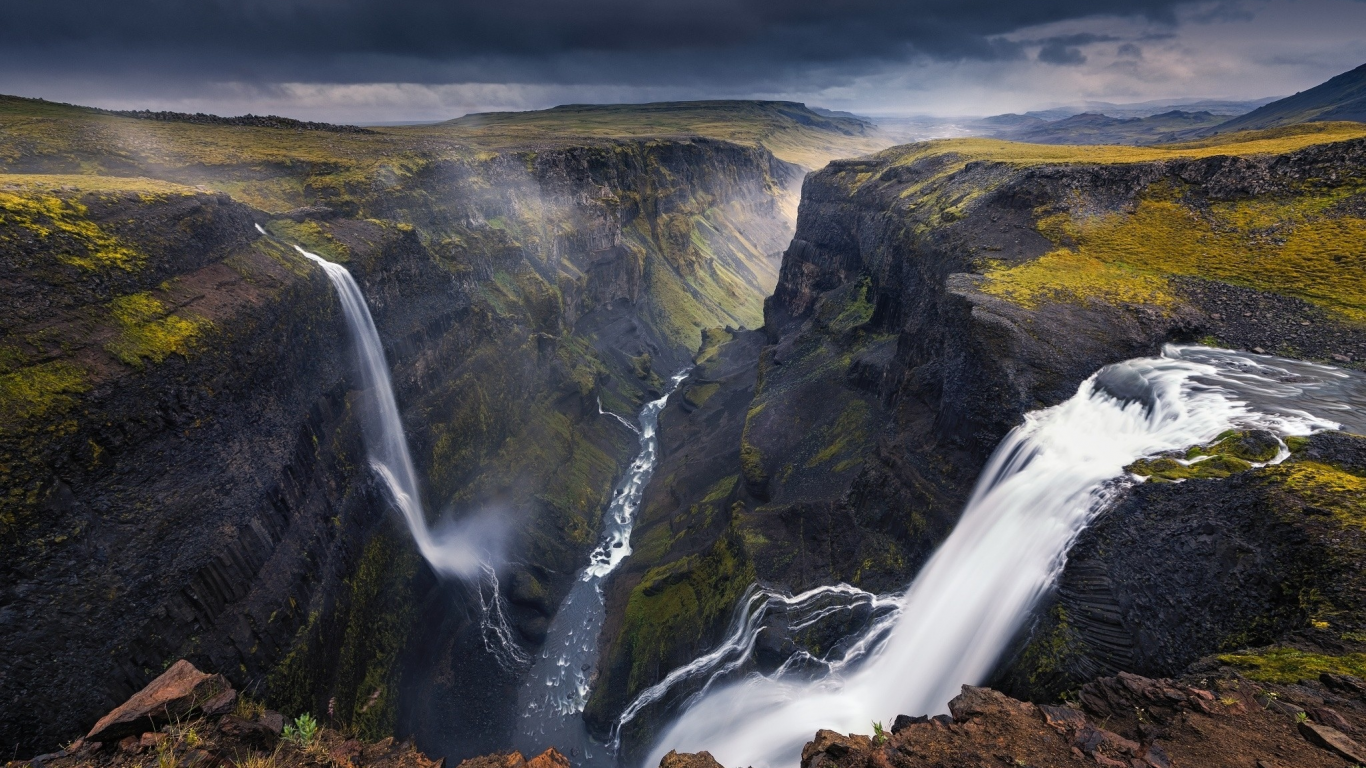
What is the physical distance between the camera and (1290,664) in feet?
37.3

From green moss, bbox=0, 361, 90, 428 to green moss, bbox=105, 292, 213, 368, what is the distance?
1663mm

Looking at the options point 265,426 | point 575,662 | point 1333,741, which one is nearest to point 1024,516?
point 1333,741

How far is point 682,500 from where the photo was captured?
51.3 meters

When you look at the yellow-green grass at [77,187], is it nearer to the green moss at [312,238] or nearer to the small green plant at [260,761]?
the green moss at [312,238]

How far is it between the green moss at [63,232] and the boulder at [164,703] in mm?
18050

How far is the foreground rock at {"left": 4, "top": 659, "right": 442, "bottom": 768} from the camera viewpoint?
10.4 metres

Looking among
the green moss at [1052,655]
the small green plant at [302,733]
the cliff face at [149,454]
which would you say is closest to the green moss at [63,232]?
the cliff face at [149,454]

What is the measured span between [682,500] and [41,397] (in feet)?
134

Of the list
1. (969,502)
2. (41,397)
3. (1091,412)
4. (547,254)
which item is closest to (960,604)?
(969,502)

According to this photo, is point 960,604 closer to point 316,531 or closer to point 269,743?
point 269,743

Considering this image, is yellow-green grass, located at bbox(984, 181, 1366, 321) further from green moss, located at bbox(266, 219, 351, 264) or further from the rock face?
green moss, located at bbox(266, 219, 351, 264)

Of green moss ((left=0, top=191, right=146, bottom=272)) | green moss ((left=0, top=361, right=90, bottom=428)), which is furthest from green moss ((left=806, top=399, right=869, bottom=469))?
green moss ((left=0, top=191, right=146, bottom=272))

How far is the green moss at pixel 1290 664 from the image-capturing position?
1076 cm

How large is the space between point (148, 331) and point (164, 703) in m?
16.8
